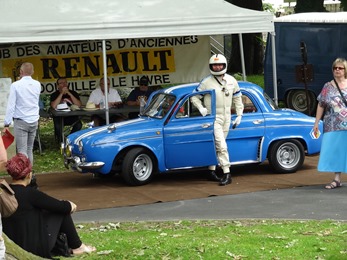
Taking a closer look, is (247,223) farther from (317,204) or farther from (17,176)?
(17,176)

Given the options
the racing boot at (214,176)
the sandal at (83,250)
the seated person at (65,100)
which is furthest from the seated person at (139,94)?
the sandal at (83,250)

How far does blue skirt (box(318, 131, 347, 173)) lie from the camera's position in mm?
12547

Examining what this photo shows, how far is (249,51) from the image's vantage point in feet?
102

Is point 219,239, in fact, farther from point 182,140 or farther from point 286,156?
point 286,156

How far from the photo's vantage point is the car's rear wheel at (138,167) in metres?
13.5

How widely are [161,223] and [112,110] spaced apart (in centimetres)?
669

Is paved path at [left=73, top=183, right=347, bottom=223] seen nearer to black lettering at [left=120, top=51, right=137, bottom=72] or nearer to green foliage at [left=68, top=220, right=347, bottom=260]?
green foliage at [left=68, top=220, right=347, bottom=260]

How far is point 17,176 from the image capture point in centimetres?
836

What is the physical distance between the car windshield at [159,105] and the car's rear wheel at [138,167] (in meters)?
0.72

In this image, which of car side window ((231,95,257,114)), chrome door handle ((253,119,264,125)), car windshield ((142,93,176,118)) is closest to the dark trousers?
car windshield ((142,93,176,118))

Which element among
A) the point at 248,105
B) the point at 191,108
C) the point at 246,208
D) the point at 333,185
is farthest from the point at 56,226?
the point at 248,105

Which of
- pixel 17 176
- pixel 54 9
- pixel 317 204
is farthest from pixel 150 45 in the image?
pixel 17 176

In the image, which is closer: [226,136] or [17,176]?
[17,176]

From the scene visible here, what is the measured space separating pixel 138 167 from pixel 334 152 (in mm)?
2961
